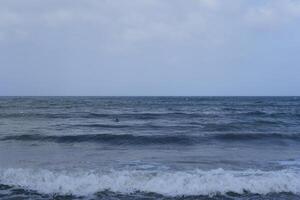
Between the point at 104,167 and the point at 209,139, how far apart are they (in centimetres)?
971

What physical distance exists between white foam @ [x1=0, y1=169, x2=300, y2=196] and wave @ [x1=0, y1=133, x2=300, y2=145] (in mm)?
A: 9019

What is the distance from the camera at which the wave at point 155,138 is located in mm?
20009

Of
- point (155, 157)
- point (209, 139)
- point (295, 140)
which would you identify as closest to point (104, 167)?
point (155, 157)

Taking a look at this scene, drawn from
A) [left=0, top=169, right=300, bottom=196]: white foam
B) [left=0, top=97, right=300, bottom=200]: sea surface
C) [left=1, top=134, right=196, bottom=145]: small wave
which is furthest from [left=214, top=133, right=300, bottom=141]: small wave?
[left=0, top=169, right=300, bottom=196]: white foam

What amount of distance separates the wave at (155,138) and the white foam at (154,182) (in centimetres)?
902

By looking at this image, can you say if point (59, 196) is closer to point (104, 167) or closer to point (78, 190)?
point (78, 190)

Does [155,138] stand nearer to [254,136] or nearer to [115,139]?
[115,139]

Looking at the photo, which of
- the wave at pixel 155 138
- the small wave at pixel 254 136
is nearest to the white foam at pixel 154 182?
the wave at pixel 155 138

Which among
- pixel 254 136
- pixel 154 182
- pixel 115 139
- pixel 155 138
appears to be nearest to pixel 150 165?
pixel 154 182

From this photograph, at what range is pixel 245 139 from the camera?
69.9 ft

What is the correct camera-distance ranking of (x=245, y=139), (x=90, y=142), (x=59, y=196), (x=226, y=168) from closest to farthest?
(x=59, y=196) → (x=226, y=168) → (x=90, y=142) → (x=245, y=139)

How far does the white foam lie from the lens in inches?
370

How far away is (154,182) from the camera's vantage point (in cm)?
978

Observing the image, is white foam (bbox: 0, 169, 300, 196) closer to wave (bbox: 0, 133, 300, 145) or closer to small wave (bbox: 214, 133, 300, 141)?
wave (bbox: 0, 133, 300, 145)
